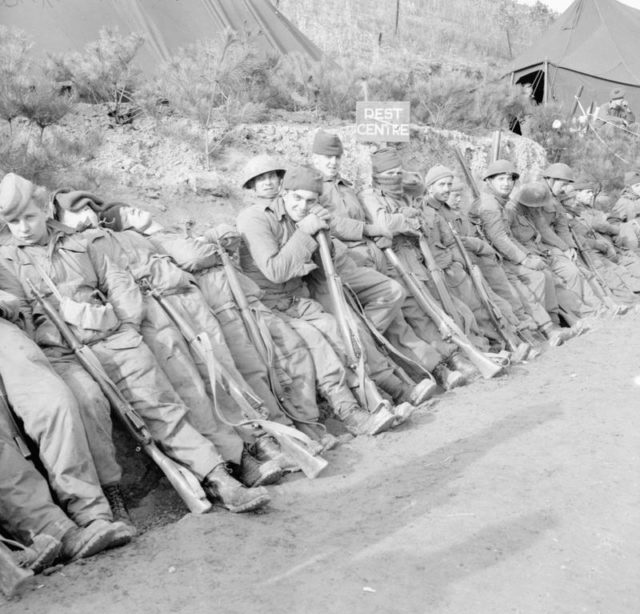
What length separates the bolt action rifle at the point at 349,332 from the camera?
494 cm

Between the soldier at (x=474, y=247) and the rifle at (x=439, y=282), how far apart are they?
1.78 feet

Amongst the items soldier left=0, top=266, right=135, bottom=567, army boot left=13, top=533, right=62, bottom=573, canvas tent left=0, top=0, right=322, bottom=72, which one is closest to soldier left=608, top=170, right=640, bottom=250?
canvas tent left=0, top=0, right=322, bottom=72

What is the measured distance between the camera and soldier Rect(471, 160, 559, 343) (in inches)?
303

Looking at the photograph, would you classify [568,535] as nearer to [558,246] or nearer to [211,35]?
[558,246]

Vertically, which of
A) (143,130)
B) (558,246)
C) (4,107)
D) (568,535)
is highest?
(4,107)

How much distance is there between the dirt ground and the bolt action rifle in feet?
1.18

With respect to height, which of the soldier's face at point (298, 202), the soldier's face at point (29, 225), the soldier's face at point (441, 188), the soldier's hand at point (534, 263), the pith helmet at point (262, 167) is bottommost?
the soldier's hand at point (534, 263)

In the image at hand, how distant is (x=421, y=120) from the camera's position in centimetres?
1222

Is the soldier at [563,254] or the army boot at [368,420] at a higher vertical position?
the army boot at [368,420]

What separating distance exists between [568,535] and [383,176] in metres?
4.27

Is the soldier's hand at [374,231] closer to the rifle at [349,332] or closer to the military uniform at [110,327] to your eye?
the rifle at [349,332]

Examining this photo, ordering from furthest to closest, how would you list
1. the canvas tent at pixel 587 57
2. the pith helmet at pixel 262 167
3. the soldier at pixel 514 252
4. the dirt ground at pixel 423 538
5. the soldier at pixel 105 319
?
the canvas tent at pixel 587 57
the soldier at pixel 514 252
the pith helmet at pixel 262 167
the soldier at pixel 105 319
the dirt ground at pixel 423 538

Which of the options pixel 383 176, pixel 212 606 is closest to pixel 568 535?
pixel 212 606

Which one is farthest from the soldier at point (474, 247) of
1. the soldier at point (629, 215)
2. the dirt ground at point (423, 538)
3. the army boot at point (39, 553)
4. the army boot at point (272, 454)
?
the army boot at point (39, 553)
